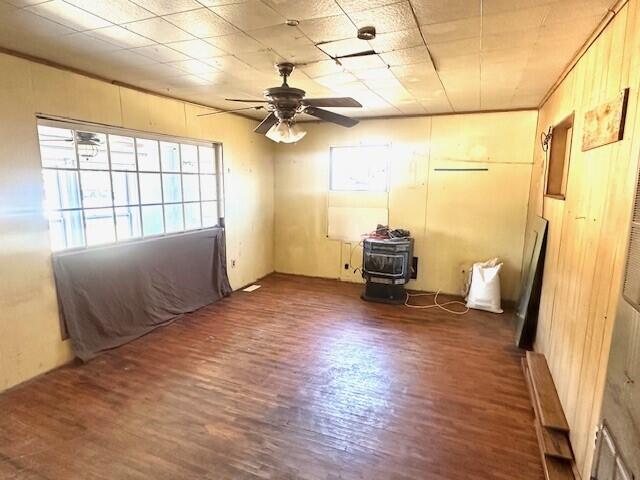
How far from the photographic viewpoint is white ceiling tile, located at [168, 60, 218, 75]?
2787 mm

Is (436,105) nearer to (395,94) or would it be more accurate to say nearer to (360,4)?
(395,94)

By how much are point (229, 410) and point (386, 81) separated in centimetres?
306

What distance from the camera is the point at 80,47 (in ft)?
8.23

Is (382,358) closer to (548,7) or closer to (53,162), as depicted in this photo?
(548,7)

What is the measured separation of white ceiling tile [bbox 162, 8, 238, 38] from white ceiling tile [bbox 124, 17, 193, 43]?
0.19ft

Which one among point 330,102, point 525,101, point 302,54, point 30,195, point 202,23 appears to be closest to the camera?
point 202,23

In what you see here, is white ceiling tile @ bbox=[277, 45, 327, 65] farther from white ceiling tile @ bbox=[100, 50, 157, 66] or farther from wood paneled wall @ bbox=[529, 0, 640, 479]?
wood paneled wall @ bbox=[529, 0, 640, 479]

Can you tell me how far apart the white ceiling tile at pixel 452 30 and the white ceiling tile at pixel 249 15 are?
2.94ft

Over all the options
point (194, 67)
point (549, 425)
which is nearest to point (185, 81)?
point (194, 67)

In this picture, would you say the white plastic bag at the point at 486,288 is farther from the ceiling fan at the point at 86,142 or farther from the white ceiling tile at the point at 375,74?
the ceiling fan at the point at 86,142

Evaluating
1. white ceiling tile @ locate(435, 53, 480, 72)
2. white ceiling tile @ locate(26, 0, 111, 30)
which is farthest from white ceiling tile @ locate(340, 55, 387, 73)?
white ceiling tile @ locate(26, 0, 111, 30)

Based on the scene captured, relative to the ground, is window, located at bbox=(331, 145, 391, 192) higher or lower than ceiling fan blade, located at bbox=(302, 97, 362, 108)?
lower

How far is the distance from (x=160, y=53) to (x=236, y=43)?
0.64m

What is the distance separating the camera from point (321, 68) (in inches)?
114
